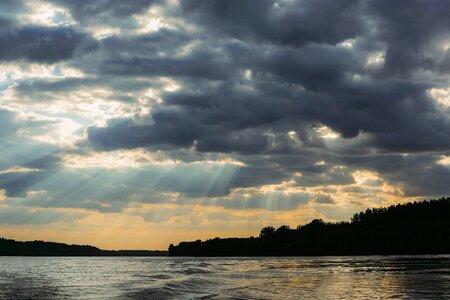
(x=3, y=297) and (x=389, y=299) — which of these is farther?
(x=3, y=297)

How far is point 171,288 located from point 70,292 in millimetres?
13761

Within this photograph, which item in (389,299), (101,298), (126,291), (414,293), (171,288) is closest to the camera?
(389,299)

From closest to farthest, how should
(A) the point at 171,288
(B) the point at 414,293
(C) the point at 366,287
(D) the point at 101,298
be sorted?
(B) the point at 414,293, (D) the point at 101,298, (C) the point at 366,287, (A) the point at 171,288

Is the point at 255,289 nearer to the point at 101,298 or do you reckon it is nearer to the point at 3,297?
the point at 101,298

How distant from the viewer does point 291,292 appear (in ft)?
196

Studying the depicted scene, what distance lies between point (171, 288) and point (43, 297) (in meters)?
19.0

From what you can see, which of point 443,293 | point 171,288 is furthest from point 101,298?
point 443,293

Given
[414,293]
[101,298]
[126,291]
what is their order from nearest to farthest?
[414,293] → [101,298] → [126,291]

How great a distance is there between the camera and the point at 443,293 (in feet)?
169

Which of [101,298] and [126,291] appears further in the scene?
[126,291]

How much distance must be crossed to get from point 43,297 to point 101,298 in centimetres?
649

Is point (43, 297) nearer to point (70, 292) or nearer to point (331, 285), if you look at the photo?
point (70, 292)

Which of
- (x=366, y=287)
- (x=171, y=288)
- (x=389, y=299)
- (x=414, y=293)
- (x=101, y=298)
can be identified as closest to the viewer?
(x=389, y=299)

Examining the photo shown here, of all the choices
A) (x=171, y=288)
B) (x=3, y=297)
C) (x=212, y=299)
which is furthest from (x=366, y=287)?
(x=3, y=297)
